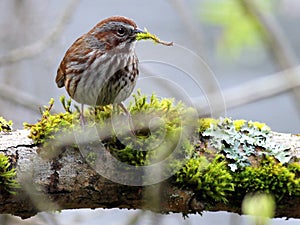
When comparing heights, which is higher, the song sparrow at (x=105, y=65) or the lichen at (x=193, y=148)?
the song sparrow at (x=105, y=65)

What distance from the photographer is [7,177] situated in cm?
209

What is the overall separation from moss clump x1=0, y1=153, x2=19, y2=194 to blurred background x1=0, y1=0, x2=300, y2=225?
1.98 feet

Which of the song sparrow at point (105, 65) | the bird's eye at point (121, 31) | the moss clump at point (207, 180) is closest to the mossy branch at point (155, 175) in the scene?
the moss clump at point (207, 180)

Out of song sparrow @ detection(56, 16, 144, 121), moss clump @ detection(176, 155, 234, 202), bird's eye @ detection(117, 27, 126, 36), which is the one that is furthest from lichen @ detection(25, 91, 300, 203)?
bird's eye @ detection(117, 27, 126, 36)

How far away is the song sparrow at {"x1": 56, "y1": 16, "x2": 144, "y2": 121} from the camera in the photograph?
7.80 ft

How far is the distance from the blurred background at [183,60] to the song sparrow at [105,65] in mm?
93

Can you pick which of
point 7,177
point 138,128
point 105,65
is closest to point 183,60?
point 105,65

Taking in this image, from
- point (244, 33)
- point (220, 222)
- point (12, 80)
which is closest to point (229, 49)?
point (244, 33)

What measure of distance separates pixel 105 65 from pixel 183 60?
7.45 feet

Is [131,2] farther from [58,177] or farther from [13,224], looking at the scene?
[58,177]

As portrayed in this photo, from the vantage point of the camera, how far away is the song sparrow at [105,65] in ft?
7.80

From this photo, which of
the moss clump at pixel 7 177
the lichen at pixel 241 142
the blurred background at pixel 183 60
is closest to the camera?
the moss clump at pixel 7 177

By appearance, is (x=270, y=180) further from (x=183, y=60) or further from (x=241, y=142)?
(x=183, y=60)

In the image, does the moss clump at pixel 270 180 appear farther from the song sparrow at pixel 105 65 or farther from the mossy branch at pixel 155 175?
the song sparrow at pixel 105 65
